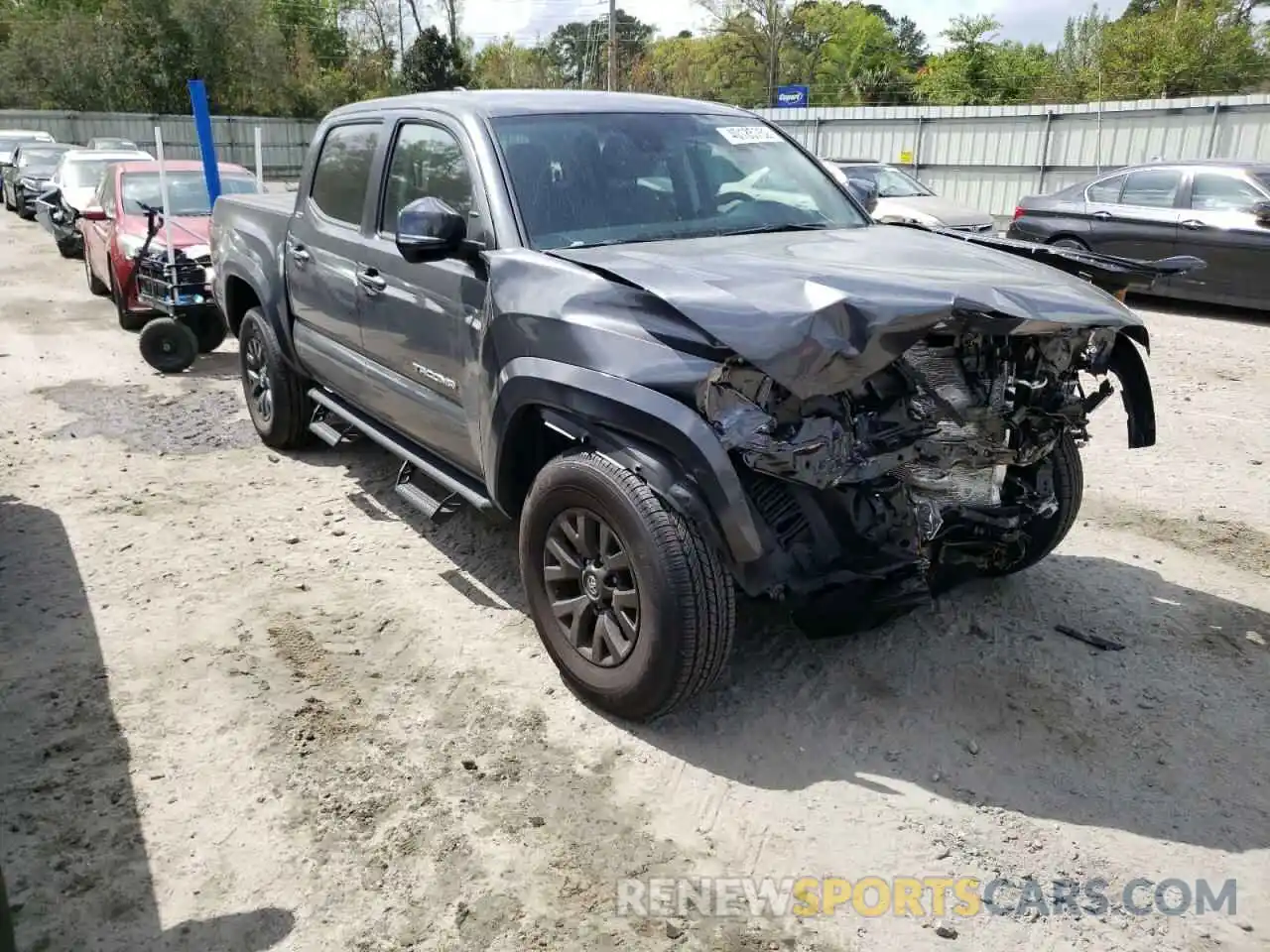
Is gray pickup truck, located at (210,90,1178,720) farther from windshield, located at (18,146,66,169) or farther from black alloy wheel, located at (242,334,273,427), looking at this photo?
windshield, located at (18,146,66,169)

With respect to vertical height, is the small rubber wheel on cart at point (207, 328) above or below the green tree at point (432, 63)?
below

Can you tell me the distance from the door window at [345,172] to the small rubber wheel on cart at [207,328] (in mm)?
4139

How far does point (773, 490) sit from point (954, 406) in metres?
0.65

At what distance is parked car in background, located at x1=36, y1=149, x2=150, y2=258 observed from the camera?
14.9 meters

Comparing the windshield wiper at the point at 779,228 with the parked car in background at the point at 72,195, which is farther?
the parked car in background at the point at 72,195

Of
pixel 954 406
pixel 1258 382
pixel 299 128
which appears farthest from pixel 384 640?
pixel 299 128

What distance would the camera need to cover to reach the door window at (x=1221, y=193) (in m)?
10.4

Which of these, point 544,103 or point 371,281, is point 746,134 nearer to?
point 544,103

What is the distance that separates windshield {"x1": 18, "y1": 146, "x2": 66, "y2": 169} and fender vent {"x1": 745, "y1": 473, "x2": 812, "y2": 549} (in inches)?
926

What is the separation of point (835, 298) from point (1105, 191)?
34.4 feet

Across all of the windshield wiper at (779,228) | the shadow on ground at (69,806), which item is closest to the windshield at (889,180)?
the windshield wiper at (779,228)

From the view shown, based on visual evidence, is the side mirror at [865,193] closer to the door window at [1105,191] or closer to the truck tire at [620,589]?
the truck tire at [620,589]

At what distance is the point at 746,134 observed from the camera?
4559 millimetres

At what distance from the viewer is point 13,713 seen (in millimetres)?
3533
